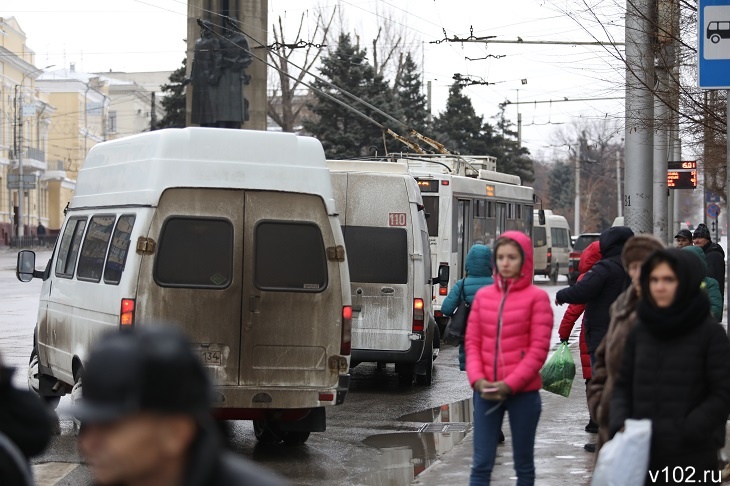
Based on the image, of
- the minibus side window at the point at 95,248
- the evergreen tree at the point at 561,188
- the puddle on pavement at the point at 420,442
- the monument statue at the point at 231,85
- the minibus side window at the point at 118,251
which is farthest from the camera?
the evergreen tree at the point at 561,188

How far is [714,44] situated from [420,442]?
4.30 metres

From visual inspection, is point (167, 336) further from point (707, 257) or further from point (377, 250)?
point (707, 257)

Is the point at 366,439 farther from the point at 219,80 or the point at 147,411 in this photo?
the point at 219,80

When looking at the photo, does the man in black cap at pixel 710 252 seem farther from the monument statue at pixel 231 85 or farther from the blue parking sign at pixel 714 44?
the monument statue at pixel 231 85

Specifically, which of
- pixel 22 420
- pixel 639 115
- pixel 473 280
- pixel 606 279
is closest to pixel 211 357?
pixel 473 280

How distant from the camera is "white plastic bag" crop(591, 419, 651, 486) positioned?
4820 mm

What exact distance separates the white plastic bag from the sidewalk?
365 centimetres

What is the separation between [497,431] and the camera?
6539 mm

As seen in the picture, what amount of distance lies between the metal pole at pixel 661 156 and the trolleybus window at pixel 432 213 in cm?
397

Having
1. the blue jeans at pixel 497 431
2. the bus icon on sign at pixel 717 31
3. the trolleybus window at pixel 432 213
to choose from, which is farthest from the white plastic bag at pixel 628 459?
the trolleybus window at pixel 432 213

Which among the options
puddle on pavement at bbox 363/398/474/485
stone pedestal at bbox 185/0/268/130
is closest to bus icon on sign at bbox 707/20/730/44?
puddle on pavement at bbox 363/398/474/485

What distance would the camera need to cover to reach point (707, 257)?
48.4 feet

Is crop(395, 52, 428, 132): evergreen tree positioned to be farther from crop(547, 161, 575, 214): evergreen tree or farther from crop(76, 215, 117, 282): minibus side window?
crop(547, 161, 575, 214): evergreen tree

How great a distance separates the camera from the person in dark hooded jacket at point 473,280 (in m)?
9.98
